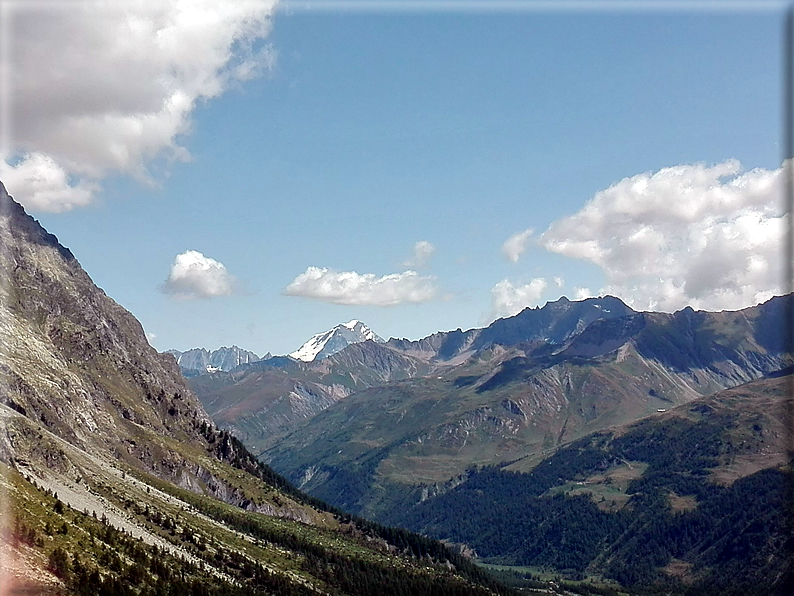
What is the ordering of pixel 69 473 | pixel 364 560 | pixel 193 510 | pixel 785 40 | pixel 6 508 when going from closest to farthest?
pixel 785 40 < pixel 6 508 < pixel 69 473 < pixel 193 510 < pixel 364 560

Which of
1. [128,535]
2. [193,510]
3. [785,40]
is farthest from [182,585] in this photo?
[785,40]

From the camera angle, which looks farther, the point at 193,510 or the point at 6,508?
the point at 193,510

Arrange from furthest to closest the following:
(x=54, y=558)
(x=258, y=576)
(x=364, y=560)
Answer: (x=364, y=560), (x=258, y=576), (x=54, y=558)

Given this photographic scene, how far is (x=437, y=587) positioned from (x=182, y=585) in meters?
108

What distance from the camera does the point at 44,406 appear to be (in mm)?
186250

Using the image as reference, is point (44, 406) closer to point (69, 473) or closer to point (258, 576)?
point (69, 473)

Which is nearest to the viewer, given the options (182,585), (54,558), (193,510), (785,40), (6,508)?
(785,40)

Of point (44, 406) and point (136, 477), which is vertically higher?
point (44, 406)

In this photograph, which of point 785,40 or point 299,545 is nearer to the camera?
point 785,40

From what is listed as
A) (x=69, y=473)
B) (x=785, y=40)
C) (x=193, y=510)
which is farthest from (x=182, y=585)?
(x=785, y=40)

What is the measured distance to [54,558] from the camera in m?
74.6

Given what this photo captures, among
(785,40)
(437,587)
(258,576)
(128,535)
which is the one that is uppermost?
(785,40)

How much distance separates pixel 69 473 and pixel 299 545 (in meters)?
71.3

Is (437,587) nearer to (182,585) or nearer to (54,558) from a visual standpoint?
(182,585)
